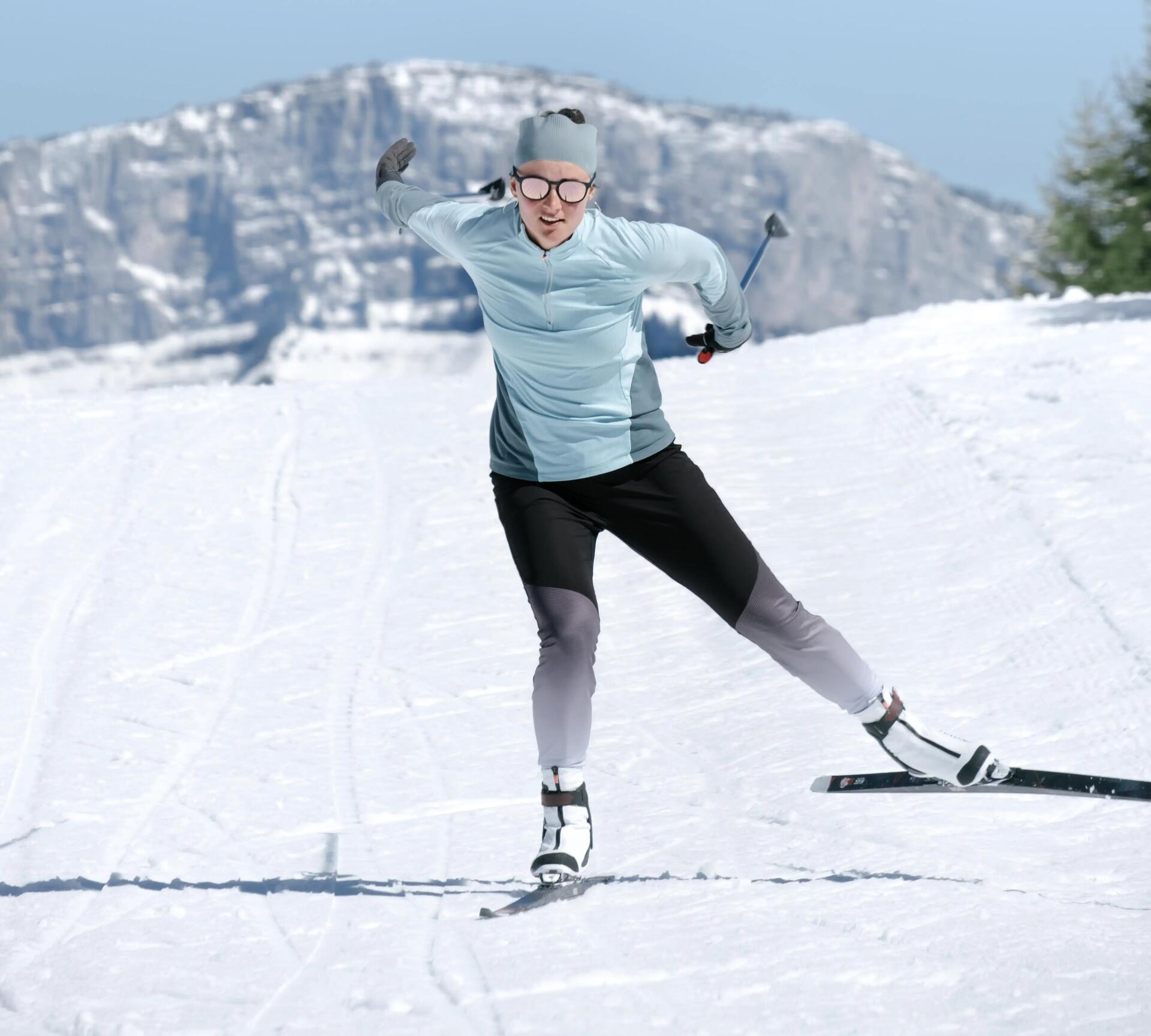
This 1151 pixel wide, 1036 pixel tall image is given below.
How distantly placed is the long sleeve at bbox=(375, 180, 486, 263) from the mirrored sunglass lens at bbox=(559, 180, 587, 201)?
0.83 ft

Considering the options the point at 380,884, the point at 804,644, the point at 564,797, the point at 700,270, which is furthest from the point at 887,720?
the point at 380,884

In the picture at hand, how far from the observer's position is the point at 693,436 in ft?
32.2

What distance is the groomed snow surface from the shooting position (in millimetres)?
2844

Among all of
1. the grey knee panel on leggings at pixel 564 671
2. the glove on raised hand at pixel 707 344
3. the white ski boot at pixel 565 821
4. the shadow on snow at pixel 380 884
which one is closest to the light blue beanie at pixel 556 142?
the glove on raised hand at pixel 707 344

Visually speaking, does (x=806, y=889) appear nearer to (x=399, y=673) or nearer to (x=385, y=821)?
(x=385, y=821)

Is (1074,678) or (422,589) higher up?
(1074,678)

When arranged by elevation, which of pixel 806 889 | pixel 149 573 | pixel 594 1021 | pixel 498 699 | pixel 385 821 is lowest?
pixel 149 573

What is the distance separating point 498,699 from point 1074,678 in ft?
7.49

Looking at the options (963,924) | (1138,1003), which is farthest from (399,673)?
(1138,1003)

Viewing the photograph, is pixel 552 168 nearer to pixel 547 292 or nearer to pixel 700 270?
pixel 547 292

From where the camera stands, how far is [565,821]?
11.5 ft

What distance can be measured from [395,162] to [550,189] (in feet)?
2.81

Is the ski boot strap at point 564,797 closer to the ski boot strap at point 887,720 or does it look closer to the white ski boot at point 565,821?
the white ski boot at point 565,821

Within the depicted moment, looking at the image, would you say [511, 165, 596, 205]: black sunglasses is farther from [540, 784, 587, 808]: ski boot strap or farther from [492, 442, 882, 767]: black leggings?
[540, 784, 587, 808]: ski boot strap
